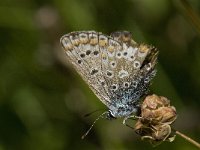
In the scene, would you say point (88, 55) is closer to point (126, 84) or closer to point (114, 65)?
point (114, 65)

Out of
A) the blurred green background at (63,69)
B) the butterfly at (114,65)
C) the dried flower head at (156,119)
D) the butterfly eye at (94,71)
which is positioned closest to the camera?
the dried flower head at (156,119)

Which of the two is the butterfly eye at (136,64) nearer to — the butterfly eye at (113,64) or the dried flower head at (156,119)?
the butterfly eye at (113,64)

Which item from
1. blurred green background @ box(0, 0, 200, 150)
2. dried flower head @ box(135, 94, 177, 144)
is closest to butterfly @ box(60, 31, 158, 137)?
dried flower head @ box(135, 94, 177, 144)

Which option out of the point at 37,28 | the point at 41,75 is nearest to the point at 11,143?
the point at 41,75

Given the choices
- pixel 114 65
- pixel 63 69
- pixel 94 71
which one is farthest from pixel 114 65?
pixel 63 69

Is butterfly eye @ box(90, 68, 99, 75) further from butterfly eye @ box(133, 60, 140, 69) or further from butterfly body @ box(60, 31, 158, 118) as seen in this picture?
butterfly eye @ box(133, 60, 140, 69)

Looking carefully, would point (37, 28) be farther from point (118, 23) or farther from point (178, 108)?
point (178, 108)

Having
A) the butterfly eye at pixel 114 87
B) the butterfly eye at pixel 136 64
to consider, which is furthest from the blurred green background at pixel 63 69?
the butterfly eye at pixel 136 64

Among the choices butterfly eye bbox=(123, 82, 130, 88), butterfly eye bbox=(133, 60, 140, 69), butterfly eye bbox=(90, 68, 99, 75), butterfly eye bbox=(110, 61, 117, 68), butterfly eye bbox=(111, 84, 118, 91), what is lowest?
butterfly eye bbox=(123, 82, 130, 88)
